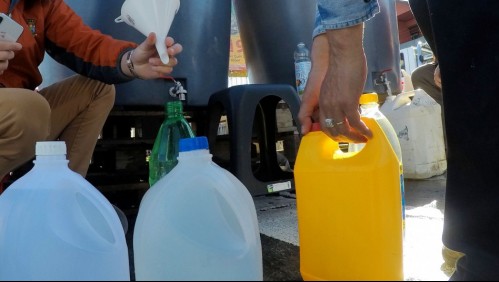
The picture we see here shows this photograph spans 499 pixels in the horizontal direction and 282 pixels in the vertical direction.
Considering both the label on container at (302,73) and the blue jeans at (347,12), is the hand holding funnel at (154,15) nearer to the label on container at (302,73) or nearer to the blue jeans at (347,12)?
the blue jeans at (347,12)

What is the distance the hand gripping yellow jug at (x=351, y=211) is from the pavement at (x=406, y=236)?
174 millimetres

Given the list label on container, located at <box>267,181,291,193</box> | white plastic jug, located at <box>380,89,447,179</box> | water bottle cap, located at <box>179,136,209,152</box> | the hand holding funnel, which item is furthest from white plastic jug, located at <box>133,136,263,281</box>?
white plastic jug, located at <box>380,89,447,179</box>

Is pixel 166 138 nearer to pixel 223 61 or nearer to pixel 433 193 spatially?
→ pixel 223 61

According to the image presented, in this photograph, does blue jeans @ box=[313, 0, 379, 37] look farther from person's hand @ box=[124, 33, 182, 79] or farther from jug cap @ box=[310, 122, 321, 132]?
person's hand @ box=[124, 33, 182, 79]

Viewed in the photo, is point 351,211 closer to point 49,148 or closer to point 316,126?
point 316,126

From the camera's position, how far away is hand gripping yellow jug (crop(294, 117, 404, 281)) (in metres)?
0.69

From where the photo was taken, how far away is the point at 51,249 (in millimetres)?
638

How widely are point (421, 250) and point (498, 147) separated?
1.32 feet

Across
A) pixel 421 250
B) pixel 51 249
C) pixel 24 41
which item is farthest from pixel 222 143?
pixel 51 249

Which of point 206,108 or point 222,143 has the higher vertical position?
point 206,108

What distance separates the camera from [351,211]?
731 mm

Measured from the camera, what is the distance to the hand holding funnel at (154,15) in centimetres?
109

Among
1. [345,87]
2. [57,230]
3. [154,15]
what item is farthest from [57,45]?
[345,87]

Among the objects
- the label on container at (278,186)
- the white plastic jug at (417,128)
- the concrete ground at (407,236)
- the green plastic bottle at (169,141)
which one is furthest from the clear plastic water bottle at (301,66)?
the white plastic jug at (417,128)
